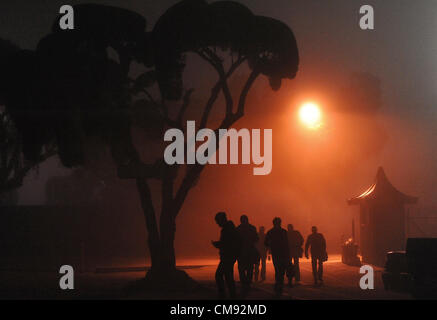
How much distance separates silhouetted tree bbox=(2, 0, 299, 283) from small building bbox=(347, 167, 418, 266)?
11550 mm

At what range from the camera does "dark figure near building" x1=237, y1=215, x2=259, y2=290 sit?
1723 centimetres

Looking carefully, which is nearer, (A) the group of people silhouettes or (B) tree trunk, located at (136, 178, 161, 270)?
(A) the group of people silhouettes

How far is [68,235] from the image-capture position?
42594 mm

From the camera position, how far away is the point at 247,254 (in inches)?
709

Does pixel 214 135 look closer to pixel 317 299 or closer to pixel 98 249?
pixel 317 299

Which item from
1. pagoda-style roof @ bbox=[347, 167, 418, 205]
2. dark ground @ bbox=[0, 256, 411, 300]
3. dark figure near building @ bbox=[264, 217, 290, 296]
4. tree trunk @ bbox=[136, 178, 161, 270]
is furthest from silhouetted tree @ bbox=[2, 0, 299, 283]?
pagoda-style roof @ bbox=[347, 167, 418, 205]

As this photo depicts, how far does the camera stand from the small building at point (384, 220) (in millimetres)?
29766

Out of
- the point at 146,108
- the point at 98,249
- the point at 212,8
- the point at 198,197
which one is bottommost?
the point at 98,249

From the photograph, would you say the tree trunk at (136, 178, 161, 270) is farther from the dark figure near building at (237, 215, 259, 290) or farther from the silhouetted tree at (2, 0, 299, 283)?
the dark figure near building at (237, 215, 259, 290)

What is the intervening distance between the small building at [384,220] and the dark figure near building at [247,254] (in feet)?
38.8

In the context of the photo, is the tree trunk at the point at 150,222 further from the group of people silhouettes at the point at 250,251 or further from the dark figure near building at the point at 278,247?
the dark figure near building at the point at 278,247

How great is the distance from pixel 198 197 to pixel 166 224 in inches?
1233

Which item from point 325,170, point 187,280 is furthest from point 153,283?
point 325,170
